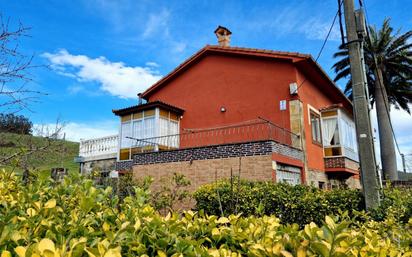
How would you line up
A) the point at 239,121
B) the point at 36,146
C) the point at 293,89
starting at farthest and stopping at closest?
the point at 239,121 < the point at 293,89 < the point at 36,146

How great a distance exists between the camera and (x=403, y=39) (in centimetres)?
2128

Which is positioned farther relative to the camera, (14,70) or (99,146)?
(99,146)

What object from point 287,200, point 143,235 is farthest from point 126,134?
point 143,235

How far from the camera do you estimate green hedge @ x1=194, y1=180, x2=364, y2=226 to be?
654 cm

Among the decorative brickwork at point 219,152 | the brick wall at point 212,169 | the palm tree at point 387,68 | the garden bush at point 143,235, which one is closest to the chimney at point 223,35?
the decorative brickwork at point 219,152

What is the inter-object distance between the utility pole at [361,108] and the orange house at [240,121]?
4.93m

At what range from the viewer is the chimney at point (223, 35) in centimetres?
1684

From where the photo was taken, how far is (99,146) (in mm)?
17641

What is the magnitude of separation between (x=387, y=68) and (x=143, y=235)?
2535cm

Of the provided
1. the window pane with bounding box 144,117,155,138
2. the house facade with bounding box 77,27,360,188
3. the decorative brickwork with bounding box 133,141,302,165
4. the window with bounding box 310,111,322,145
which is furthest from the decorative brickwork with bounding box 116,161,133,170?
the window with bounding box 310,111,322,145

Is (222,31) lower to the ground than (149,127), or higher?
higher

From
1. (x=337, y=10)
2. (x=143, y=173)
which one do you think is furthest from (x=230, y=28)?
(x=337, y=10)

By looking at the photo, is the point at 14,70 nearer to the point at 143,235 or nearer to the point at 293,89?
the point at 143,235

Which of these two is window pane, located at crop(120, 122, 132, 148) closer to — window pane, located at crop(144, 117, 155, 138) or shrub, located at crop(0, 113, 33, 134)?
window pane, located at crop(144, 117, 155, 138)
